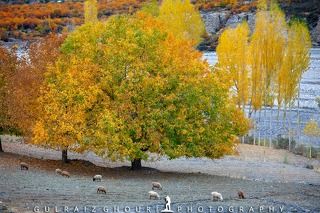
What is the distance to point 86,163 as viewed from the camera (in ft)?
125

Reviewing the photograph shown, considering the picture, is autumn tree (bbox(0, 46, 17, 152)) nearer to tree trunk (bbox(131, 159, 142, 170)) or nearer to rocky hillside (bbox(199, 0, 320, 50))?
tree trunk (bbox(131, 159, 142, 170))

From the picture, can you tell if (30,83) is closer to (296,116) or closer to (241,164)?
(241,164)

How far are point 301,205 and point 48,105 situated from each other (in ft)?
49.0

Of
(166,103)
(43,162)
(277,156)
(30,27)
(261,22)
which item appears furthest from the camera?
(30,27)

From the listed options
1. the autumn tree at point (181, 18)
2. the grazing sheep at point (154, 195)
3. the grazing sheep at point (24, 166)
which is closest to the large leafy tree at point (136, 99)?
the grazing sheep at point (24, 166)

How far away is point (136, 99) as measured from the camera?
33.3 m

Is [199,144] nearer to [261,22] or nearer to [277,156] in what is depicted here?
[277,156]

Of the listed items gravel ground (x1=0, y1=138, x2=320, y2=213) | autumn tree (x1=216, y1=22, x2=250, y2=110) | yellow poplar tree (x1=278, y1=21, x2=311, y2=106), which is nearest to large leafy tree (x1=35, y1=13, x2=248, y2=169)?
gravel ground (x1=0, y1=138, x2=320, y2=213)

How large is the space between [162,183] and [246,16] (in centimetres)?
10135

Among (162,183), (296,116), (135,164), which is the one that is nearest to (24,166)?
(135,164)

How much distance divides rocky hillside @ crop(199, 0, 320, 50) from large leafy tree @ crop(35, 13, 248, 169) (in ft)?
275

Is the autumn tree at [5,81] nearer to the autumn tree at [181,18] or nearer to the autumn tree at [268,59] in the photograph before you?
the autumn tree at [268,59]

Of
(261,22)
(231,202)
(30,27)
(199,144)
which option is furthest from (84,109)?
(30,27)

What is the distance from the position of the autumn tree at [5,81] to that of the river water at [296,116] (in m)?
19.6
